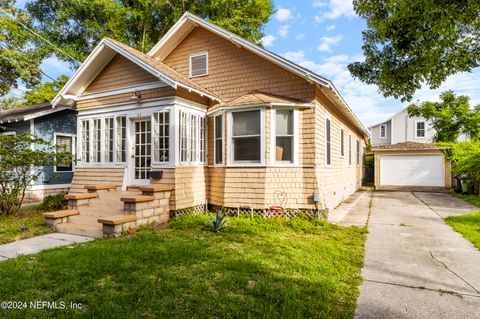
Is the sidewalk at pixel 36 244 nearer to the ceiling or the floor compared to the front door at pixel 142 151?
nearer to the floor

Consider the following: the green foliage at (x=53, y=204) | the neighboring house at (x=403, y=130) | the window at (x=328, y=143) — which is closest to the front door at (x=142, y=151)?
the green foliage at (x=53, y=204)

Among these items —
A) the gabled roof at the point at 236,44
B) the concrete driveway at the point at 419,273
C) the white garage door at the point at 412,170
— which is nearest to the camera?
the concrete driveway at the point at 419,273

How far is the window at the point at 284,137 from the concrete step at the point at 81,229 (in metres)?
4.82

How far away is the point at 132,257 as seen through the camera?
184 inches

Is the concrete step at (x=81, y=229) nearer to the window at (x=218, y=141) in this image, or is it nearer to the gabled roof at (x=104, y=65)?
the window at (x=218, y=141)

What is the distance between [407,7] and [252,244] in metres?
4.81

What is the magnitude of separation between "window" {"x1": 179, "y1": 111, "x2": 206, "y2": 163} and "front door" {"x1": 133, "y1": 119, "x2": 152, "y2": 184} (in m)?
1.20

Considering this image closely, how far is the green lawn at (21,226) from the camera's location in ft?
20.8

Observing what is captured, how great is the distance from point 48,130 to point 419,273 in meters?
13.9

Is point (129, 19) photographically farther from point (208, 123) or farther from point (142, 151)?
point (142, 151)

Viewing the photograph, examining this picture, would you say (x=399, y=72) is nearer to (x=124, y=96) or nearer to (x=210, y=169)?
(x=210, y=169)

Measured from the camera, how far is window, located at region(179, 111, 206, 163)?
796 cm

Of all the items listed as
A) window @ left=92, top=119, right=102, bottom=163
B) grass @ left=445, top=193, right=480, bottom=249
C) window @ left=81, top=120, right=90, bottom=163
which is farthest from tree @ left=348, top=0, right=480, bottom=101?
window @ left=81, top=120, right=90, bottom=163

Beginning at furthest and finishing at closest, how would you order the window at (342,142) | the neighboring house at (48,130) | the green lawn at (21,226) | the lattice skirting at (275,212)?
the window at (342,142) → the neighboring house at (48,130) → the lattice skirting at (275,212) → the green lawn at (21,226)
